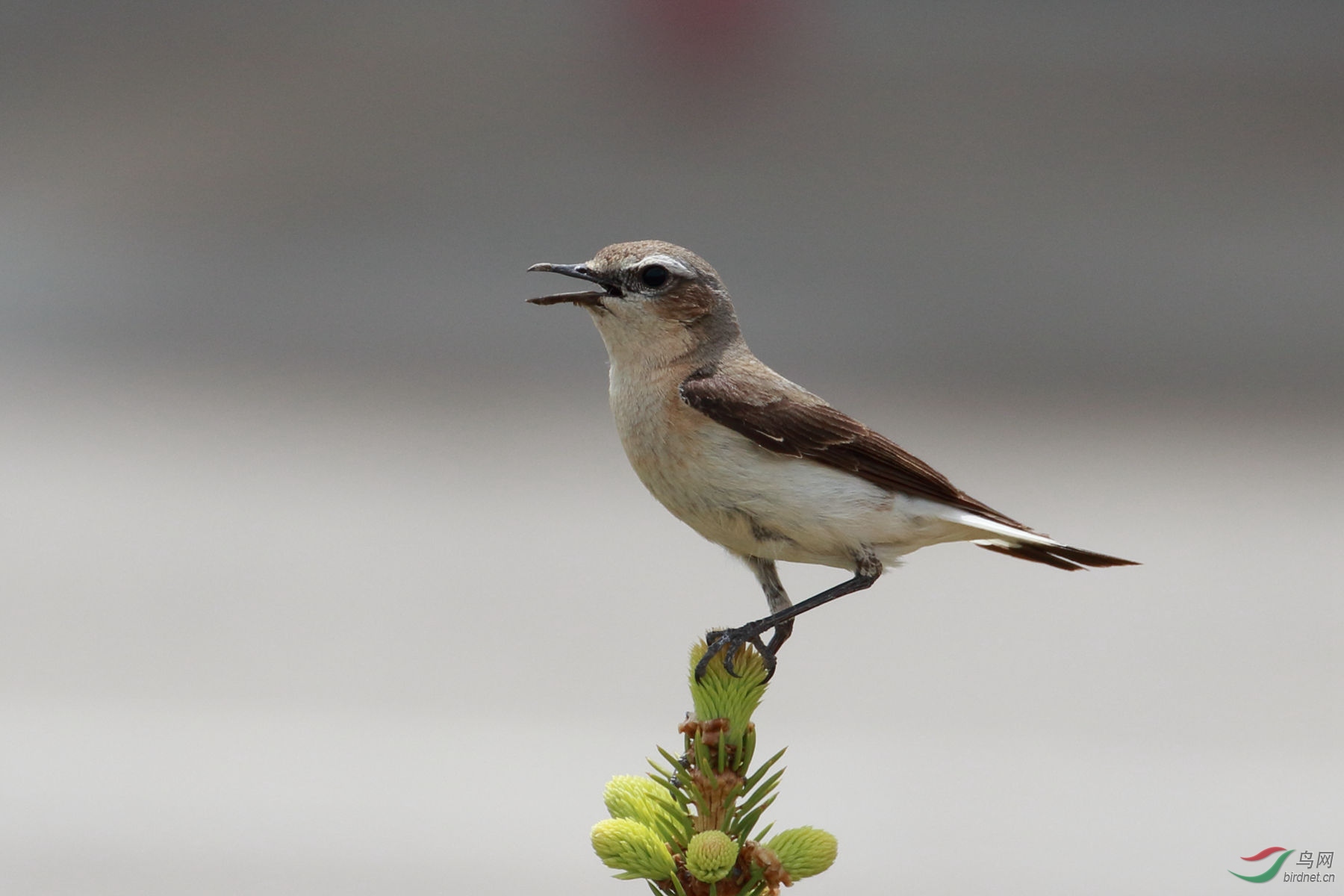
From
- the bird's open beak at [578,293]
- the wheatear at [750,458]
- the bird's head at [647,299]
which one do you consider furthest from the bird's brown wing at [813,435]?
the bird's open beak at [578,293]

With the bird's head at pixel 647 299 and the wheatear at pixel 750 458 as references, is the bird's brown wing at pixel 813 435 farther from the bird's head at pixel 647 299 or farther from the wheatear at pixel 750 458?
the bird's head at pixel 647 299

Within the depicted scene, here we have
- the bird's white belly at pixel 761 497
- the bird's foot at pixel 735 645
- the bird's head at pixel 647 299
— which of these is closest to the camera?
the bird's foot at pixel 735 645

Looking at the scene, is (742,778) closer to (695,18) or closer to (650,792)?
(650,792)

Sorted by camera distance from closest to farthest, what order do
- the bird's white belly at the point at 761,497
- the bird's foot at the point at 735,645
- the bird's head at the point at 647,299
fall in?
the bird's foot at the point at 735,645
the bird's white belly at the point at 761,497
the bird's head at the point at 647,299

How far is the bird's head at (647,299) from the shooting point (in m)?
2.30

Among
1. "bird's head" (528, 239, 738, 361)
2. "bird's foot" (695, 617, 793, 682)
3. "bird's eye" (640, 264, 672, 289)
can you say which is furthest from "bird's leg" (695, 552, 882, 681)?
"bird's eye" (640, 264, 672, 289)

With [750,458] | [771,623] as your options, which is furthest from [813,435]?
[771,623]

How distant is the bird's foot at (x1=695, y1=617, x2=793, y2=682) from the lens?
1.96 meters

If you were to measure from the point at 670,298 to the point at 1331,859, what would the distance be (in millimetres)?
3111

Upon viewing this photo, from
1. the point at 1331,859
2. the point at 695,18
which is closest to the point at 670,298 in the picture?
the point at 1331,859

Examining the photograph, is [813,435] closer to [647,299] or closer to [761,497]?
[761,497]

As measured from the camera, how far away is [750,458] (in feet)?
7.14

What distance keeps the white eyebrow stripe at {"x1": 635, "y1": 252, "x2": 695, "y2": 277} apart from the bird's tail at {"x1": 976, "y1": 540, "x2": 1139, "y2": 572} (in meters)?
0.85

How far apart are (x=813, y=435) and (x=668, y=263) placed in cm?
47
